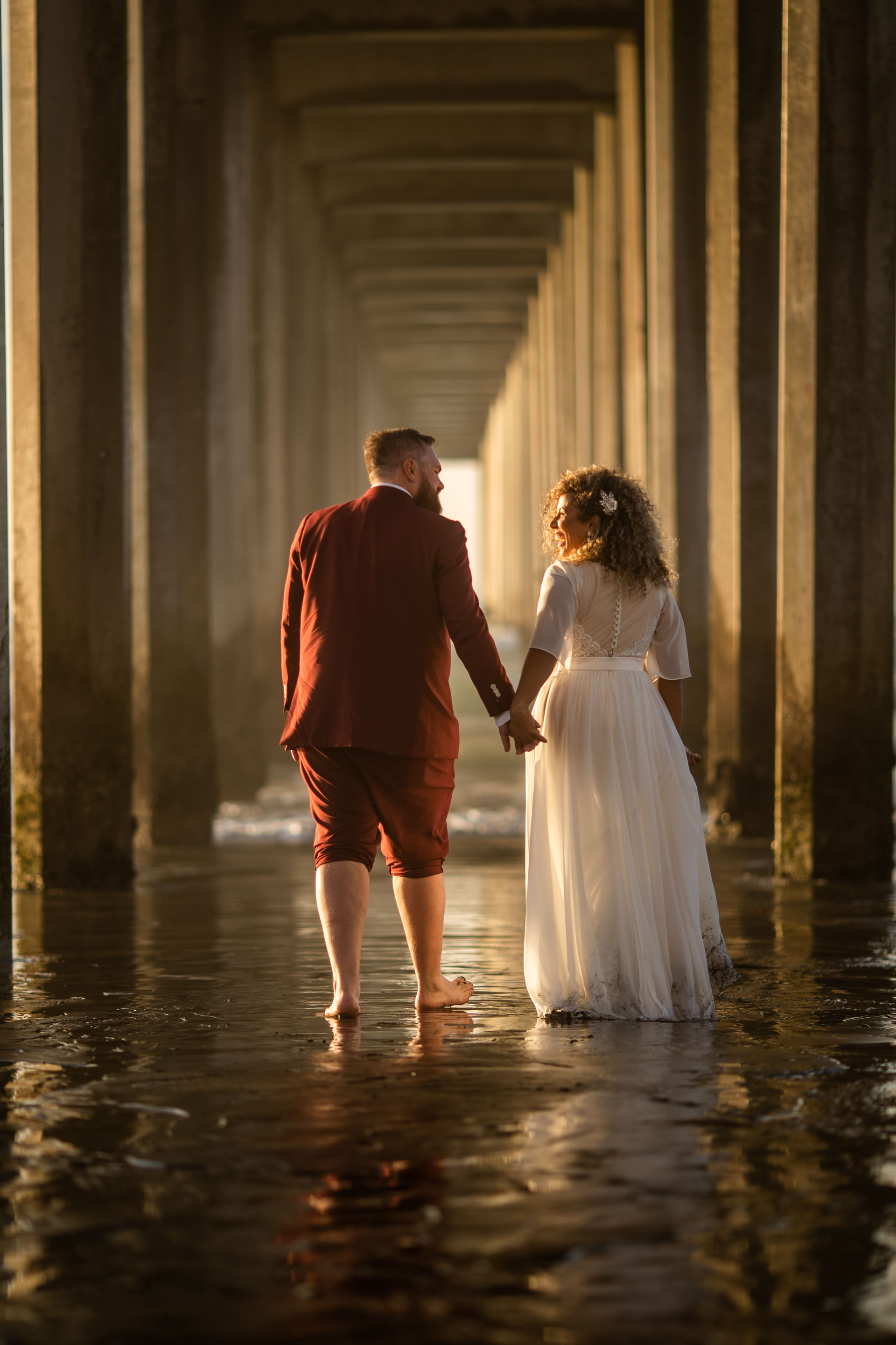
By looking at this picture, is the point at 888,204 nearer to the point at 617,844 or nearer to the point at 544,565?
the point at 617,844

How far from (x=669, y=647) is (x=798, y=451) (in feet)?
12.7

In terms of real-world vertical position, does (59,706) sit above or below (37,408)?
below

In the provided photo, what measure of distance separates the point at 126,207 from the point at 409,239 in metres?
19.3

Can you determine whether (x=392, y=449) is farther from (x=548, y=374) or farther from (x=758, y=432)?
(x=548, y=374)

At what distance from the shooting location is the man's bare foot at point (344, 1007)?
213 inches

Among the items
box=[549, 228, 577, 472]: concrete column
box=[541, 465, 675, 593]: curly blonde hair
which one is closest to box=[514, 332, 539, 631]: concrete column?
box=[549, 228, 577, 472]: concrete column

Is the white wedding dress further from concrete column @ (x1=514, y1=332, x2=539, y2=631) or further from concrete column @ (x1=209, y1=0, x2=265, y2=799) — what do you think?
concrete column @ (x1=514, y1=332, x2=539, y2=631)

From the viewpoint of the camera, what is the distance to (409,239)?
1104 inches

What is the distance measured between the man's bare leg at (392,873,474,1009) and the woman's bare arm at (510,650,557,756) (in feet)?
1.65

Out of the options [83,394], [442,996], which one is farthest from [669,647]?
[83,394]

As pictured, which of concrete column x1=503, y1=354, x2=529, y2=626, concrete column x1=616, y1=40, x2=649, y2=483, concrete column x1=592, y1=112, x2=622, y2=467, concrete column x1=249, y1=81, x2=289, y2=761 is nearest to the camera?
concrete column x1=249, y1=81, x2=289, y2=761

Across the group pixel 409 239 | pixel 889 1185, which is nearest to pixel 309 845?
pixel 889 1185

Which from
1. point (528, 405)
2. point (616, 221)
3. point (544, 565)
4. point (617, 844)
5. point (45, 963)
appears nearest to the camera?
point (617, 844)

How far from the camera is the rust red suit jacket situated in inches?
211
